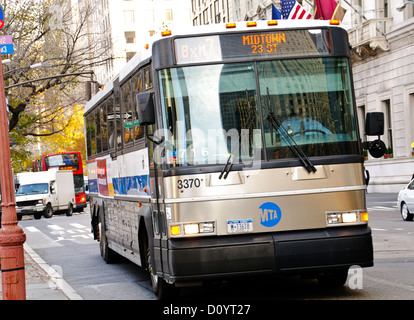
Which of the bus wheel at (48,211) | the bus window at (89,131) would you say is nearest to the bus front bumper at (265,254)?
the bus window at (89,131)

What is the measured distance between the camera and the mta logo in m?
9.38

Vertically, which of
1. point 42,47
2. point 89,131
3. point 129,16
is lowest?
point 89,131

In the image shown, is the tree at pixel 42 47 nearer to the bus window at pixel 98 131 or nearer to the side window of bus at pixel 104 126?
the bus window at pixel 98 131

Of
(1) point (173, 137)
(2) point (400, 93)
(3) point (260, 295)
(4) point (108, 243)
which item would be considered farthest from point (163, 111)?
(2) point (400, 93)

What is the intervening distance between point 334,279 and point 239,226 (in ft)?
7.17

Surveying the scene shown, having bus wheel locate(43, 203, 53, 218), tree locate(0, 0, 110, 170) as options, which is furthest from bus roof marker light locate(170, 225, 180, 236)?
bus wheel locate(43, 203, 53, 218)

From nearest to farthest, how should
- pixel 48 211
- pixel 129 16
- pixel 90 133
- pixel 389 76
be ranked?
pixel 90 133 < pixel 389 76 < pixel 48 211 < pixel 129 16

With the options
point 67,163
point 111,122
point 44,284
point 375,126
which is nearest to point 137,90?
point 375,126

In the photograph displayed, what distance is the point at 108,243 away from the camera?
54.0 feet

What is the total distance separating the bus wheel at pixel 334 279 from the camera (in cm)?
1071

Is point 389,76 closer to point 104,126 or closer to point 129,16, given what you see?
point 104,126

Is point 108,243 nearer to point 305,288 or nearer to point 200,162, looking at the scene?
point 305,288

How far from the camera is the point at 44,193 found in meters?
48.3

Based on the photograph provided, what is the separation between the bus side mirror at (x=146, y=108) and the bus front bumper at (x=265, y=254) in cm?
144
